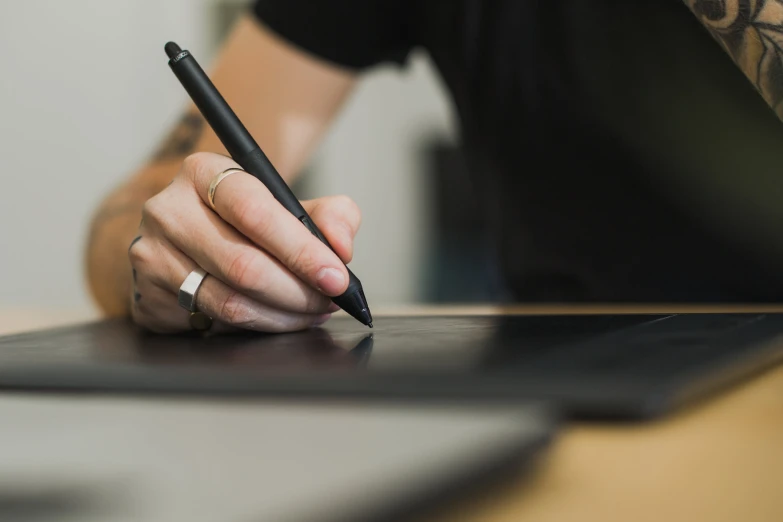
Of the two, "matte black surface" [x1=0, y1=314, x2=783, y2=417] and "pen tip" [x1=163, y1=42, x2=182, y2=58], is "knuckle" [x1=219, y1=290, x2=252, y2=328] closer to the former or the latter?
"matte black surface" [x1=0, y1=314, x2=783, y2=417]

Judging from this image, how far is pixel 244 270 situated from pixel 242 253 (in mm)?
11

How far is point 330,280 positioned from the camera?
1.32 ft

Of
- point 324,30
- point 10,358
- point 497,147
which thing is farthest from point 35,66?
point 10,358

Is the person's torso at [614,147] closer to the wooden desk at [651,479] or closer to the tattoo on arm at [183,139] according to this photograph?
the tattoo on arm at [183,139]

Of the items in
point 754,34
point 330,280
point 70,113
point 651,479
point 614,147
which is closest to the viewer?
point 651,479

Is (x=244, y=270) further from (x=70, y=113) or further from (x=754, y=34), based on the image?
(x=70, y=113)

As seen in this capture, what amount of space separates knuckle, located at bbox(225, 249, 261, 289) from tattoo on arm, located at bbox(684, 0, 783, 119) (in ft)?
1.07

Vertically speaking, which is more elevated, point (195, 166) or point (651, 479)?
point (195, 166)

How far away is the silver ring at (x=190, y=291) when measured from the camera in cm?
45

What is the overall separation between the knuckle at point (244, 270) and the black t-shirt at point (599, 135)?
1.40ft

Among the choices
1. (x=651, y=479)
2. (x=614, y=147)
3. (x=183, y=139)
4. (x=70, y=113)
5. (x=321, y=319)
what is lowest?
(x=651, y=479)

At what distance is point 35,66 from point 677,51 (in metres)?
1.57

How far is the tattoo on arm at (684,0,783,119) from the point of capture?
50cm

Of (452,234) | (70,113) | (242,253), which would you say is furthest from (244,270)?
(452,234)
